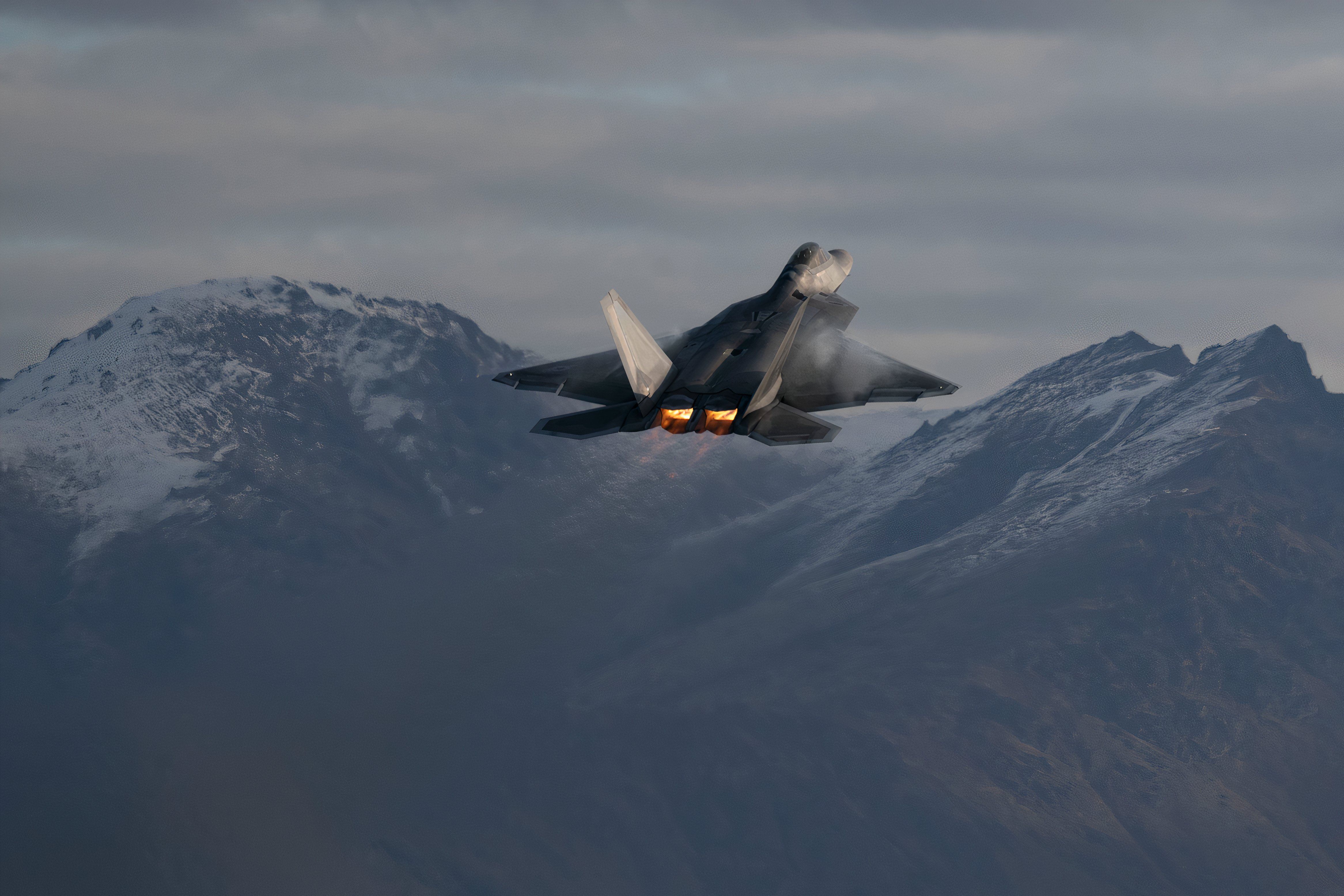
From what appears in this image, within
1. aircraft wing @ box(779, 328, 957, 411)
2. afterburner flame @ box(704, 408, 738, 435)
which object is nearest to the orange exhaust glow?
afterburner flame @ box(704, 408, 738, 435)

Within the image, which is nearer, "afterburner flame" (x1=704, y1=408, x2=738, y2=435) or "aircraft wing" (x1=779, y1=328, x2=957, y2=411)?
"afterburner flame" (x1=704, y1=408, x2=738, y2=435)

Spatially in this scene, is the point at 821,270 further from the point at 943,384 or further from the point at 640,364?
the point at 640,364

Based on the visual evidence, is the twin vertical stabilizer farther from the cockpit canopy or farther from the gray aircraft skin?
the cockpit canopy

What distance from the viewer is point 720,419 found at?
250ft

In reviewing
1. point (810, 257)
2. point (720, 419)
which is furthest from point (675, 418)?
point (810, 257)

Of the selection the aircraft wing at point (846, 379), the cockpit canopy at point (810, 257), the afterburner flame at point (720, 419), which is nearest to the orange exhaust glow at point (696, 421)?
the afterburner flame at point (720, 419)

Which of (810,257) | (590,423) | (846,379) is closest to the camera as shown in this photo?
(590,423)

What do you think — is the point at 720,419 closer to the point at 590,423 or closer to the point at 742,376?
the point at 742,376

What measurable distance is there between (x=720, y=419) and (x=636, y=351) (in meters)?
6.10

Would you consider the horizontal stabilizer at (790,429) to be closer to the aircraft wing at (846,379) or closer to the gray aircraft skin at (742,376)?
the gray aircraft skin at (742,376)

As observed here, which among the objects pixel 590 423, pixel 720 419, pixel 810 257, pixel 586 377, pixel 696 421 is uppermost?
pixel 810 257

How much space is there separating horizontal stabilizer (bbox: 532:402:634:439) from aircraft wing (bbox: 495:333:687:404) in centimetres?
337

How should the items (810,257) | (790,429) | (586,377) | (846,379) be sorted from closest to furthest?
(790,429), (846,379), (586,377), (810,257)

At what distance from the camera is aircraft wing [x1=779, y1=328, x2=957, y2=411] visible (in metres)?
81.4
